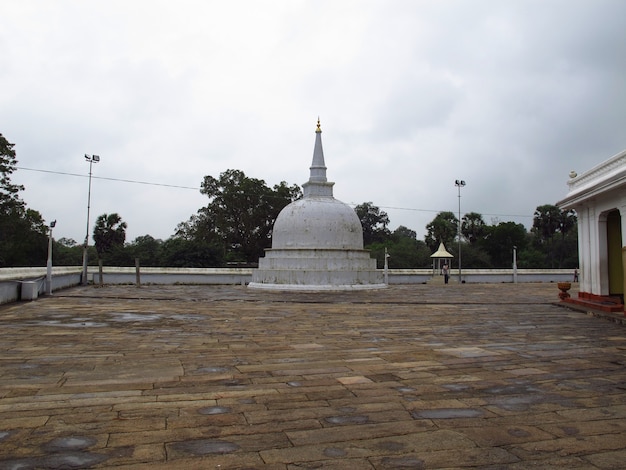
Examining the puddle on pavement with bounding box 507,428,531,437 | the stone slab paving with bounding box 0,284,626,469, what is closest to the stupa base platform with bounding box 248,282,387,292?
the stone slab paving with bounding box 0,284,626,469

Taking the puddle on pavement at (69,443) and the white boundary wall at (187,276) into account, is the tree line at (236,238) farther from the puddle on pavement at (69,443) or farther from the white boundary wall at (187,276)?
the puddle on pavement at (69,443)

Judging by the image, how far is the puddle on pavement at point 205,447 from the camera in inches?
142

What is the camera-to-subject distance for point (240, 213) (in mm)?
46375

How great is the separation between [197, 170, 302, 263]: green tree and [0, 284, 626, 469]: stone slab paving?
119 ft

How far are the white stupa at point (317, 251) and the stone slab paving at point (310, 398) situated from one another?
15728mm

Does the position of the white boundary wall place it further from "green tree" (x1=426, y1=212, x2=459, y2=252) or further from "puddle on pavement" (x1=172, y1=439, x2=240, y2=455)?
"green tree" (x1=426, y1=212, x2=459, y2=252)

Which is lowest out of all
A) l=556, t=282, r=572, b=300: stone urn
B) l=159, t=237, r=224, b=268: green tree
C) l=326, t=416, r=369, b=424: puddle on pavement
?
l=326, t=416, r=369, b=424: puddle on pavement

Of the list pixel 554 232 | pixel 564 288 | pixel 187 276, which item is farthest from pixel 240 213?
pixel 554 232

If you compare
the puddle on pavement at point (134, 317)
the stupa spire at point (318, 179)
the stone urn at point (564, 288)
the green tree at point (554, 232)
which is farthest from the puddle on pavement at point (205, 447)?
the green tree at point (554, 232)

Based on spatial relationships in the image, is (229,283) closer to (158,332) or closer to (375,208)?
(158,332)

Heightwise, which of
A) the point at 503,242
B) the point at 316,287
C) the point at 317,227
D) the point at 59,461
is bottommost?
the point at 59,461

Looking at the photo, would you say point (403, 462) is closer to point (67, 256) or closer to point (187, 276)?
point (187, 276)

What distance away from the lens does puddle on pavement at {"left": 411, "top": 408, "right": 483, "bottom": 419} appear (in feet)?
14.6

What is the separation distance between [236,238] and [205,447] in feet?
143
